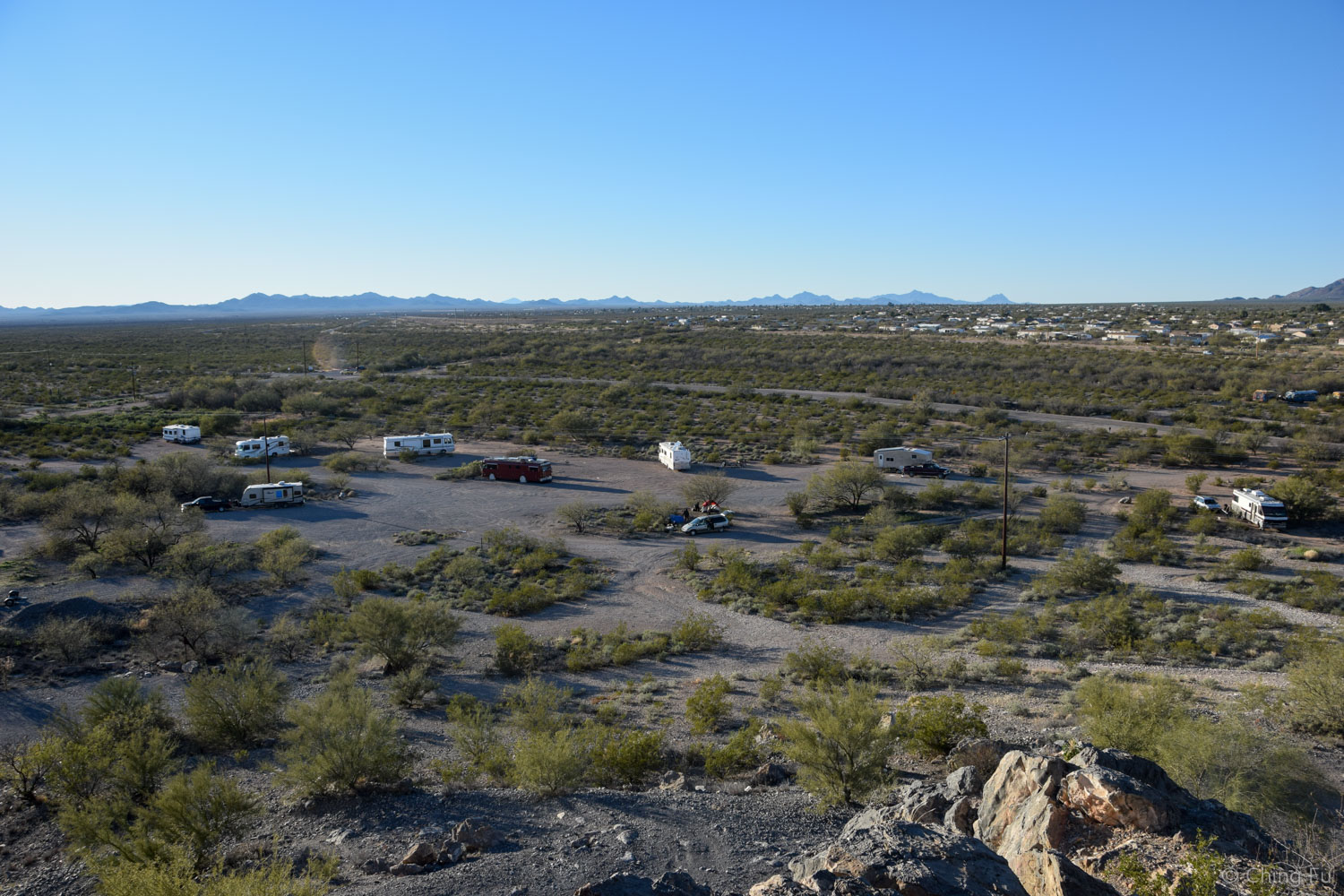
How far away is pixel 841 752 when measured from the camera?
1204 centimetres

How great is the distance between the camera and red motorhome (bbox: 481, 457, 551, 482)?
3925 cm

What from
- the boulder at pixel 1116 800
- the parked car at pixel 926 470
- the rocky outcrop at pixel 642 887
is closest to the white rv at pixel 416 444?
the parked car at pixel 926 470

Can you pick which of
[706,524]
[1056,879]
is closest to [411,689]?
[1056,879]

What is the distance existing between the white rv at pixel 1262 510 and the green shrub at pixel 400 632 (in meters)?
29.6

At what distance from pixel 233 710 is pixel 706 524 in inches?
766

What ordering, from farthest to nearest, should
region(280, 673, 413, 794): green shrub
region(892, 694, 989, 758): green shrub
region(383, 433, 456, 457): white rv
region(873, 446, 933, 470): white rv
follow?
region(383, 433, 456, 457): white rv → region(873, 446, 933, 470): white rv → region(892, 694, 989, 758): green shrub → region(280, 673, 413, 794): green shrub

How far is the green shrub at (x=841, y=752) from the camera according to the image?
11.6m

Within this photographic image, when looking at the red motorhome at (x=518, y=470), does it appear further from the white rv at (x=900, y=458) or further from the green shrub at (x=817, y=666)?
the green shrub at (x=817, y=666)

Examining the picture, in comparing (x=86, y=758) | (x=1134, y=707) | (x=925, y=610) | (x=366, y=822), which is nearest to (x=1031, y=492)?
(x=925, y=610)

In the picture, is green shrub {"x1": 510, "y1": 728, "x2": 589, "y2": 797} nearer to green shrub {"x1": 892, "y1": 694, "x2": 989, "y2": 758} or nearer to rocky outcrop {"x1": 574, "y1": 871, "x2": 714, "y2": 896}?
rocky outcrop {"x1": 574, "y1": 871, "x2": 714, "y2": 896}

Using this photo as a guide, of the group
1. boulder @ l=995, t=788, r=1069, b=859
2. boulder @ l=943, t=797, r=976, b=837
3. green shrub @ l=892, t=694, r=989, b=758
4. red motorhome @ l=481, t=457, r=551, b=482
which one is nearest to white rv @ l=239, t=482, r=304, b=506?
red motorhome @ l=481, t=457, r=551, b=482

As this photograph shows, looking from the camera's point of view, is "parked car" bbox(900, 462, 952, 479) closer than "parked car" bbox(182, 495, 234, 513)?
No

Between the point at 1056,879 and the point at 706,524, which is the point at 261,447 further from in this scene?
the point at 1056,879

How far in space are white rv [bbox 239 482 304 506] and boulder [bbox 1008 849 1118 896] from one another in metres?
33.5
